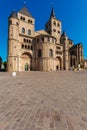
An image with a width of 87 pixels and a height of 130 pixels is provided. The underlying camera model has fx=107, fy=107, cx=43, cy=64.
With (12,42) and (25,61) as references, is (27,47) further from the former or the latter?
(12,42)

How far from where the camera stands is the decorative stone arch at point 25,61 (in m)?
43.8

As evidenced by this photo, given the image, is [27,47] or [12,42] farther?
[27,47]

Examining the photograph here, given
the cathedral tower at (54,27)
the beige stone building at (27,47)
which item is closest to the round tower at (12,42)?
the beige stone building at (27,47)

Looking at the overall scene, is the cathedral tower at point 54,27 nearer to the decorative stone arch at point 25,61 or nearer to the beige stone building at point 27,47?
the beige stone building at point 27,47

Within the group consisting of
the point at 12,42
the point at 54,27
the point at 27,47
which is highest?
the point at 54,27

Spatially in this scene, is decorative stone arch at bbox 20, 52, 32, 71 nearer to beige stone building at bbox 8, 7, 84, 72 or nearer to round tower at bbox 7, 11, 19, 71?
beige stone building at bbox 8, 7, 84, 72

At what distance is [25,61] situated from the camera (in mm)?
44594

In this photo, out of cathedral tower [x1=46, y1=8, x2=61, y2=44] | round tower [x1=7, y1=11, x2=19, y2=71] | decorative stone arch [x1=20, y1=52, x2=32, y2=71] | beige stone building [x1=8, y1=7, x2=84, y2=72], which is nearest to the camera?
round tower [x1=7, y1=11, x2=19, y2=71]

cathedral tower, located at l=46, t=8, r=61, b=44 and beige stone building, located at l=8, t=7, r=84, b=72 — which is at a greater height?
cathedral tower, located at l=46, t=8, r=61, b=44

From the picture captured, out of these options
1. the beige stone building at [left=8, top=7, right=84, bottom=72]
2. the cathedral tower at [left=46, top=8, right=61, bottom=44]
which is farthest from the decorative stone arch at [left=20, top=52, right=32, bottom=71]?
the cathedral tower at [left=46, top=8, right=61, bottom=44]

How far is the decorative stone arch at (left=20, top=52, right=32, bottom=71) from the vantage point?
43781 mm

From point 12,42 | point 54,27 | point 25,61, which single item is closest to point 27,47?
point 25,61

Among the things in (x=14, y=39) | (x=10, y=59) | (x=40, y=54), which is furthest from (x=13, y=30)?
(x=40, y=54)

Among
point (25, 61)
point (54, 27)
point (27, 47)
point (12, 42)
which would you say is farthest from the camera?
point (54, 27)
